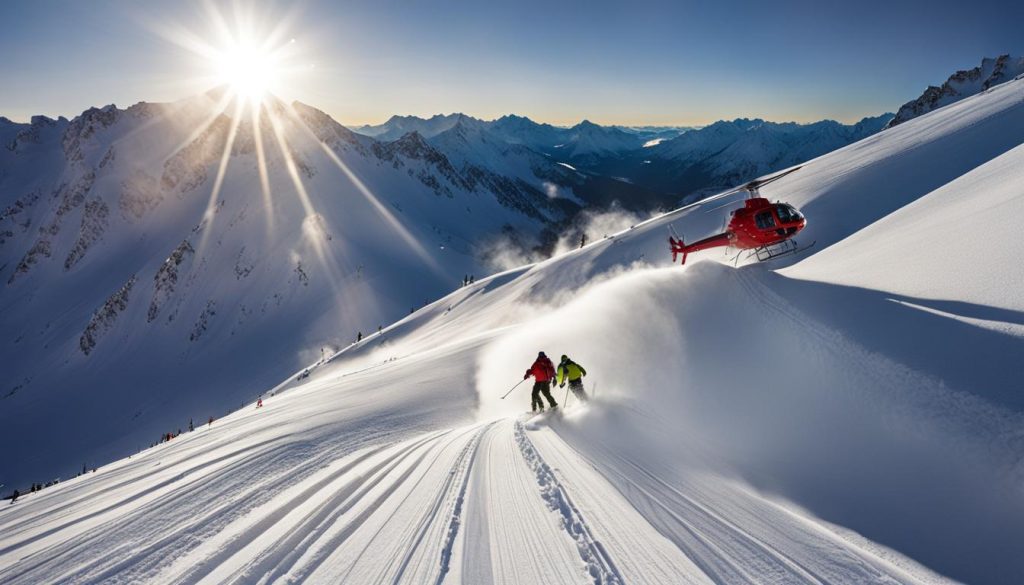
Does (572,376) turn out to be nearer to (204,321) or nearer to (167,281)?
(204,321)

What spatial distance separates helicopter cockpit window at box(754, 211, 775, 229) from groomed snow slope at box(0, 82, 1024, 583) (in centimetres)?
339

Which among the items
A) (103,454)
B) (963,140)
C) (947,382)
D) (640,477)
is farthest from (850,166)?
(103,454)

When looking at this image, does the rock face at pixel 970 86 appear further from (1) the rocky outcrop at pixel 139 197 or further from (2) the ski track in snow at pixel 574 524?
(1) the rocky outcrop at pixel 139 197

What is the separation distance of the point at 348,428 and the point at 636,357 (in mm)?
7988

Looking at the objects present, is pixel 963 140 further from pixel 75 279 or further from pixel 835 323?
pixel 75 279

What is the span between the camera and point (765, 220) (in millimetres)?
18094

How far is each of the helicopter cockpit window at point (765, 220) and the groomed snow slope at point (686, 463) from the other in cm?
339

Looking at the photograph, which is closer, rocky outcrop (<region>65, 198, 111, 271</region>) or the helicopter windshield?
the helicopter windshield

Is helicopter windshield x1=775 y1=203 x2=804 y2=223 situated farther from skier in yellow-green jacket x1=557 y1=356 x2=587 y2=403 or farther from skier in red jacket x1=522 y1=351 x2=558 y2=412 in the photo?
skier in red jacket x1=522 y1=351 x2=558 y2=412

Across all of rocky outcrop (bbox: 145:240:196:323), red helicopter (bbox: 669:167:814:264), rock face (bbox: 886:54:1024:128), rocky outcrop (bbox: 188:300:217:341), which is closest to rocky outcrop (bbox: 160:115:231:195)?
rocky outcrop (bbox: 145:240:196:323)

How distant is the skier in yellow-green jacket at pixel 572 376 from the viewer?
40.3 ft

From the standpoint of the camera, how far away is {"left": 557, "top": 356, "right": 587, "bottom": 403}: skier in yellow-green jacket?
40.3ft

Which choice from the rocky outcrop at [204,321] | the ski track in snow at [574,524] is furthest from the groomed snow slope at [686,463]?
the rocky outcrop at [204,321]

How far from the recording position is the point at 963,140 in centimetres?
2703
